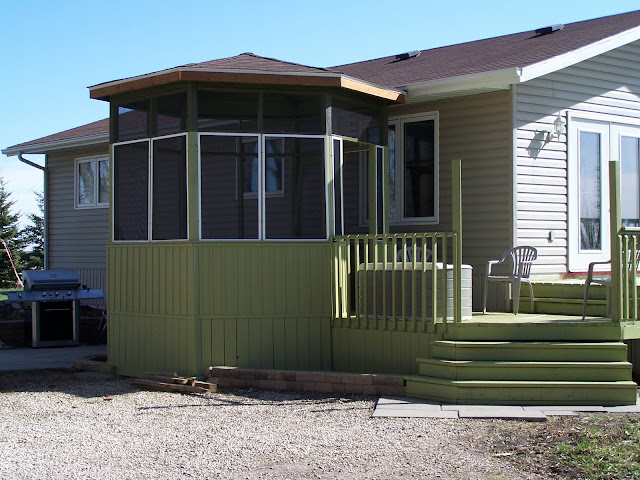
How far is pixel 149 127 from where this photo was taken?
27.9 ft

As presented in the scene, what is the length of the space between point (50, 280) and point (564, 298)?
7.31 metres

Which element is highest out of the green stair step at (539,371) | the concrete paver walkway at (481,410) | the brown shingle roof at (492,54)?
the brown shingle roof at (492,54)

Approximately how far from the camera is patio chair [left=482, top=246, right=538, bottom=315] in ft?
27.1

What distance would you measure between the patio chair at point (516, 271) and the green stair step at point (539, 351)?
47.1 inches

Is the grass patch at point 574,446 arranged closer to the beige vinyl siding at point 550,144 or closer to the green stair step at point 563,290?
the green stair step at point 563,290

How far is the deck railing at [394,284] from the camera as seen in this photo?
740 cm

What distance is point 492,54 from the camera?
10.1 metres

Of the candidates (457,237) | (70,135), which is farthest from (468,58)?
(70,135)

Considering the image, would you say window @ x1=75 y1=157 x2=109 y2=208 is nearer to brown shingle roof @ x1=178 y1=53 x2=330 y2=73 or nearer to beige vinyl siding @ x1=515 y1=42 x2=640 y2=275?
brown shingle roof @ x1=178 y1=53 x2=330 y2=73

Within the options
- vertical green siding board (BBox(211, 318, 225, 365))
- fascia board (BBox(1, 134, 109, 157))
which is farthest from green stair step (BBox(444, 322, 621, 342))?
fascia board (BBox(1, 134, 109, 157))

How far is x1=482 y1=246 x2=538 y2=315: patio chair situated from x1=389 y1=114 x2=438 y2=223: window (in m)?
1.30

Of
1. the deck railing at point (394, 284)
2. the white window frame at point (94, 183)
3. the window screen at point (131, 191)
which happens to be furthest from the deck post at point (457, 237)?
the white window frame at point (94, 183)

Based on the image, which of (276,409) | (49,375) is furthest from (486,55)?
(49,375)

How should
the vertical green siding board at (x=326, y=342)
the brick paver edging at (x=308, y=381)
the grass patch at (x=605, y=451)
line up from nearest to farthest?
1. the grass patch at (x=605, y=451)
2. the brick paver edging at (x=308, y=381)
3. the vertical green siding board at (x=326, y=342)
